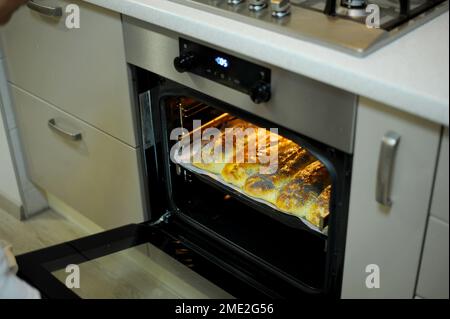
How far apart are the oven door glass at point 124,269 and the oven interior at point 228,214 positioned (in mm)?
87

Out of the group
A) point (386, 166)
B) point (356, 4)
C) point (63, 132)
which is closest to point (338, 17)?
point (356, 4)

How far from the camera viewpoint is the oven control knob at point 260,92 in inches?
46.2

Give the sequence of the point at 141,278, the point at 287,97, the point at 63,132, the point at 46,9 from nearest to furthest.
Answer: the point at 287,97
the point at 141,278
the point at 46,9
the point at 63,132

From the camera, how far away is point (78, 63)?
157 centimetres

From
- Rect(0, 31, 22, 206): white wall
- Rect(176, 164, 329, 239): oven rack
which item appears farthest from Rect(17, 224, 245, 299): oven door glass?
Rect(0, 31, 22, 206): white wall

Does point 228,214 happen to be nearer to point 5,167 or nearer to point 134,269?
point 134,269

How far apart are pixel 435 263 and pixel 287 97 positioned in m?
0.37

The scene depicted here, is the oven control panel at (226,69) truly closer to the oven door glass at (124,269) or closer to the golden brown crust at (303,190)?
the golden brown crust at (303,190)

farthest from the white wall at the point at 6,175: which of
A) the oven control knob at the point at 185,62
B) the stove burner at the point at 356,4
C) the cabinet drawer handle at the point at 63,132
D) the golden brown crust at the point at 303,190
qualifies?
the stove burner at the point at 356,4

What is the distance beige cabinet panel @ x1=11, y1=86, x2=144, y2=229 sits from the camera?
162 centimetres

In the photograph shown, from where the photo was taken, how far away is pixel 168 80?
141 centimetres

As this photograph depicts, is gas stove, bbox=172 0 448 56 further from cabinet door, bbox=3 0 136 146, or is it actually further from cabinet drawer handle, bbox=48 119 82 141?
cabinet drawer handle, bbox=48 119 82 141
